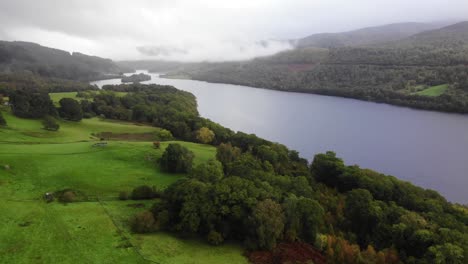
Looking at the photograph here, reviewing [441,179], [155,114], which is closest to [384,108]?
[441,179]

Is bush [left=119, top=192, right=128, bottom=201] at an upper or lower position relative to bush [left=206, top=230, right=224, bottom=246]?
upper

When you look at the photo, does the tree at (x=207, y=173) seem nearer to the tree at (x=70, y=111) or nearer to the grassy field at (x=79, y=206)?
the grassy field at (x=79, y=206)

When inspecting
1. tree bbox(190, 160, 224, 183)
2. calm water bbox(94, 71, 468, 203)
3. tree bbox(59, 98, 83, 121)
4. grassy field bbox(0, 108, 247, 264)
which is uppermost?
tree bbox(59, 98, 83, 121)

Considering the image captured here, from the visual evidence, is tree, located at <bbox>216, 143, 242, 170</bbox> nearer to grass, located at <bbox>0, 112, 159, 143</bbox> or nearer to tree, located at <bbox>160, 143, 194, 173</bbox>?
tree, located at <bbox>160, 143, 194, 173</bbox>

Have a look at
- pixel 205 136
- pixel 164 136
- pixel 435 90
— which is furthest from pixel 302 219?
pixel 435 90

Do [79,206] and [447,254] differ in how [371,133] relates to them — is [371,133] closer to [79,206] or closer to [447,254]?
[447,254]

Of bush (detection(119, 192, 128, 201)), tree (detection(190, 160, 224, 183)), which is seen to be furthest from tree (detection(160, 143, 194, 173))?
bush (detection(119, 192, 128, 201))
